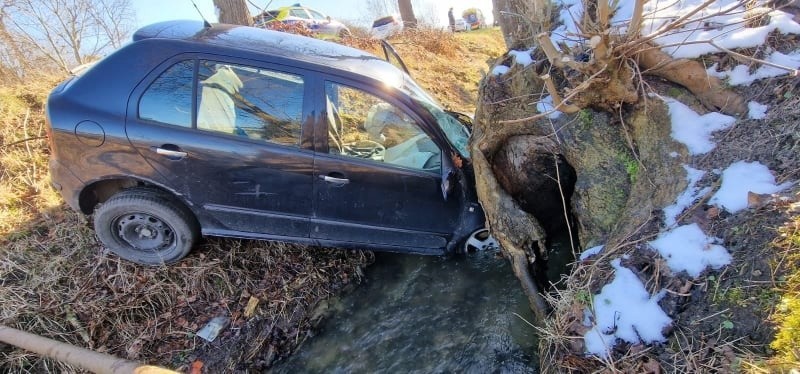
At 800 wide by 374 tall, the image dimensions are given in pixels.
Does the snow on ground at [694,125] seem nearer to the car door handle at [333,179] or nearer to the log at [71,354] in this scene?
the car door handle at [333,179]

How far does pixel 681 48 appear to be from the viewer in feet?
9.25

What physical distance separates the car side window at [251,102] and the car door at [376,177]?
0.22m

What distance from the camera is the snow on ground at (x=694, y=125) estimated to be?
2.59m

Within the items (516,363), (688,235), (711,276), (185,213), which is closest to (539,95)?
(688,235)

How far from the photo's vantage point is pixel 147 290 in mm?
3379

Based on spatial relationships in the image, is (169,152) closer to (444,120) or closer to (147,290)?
(147,290)

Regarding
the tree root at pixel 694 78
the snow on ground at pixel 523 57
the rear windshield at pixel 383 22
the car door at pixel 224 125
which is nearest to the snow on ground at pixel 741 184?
the tree root at pixel 694 78

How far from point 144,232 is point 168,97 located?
42.6 inches

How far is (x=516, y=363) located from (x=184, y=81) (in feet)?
9.66

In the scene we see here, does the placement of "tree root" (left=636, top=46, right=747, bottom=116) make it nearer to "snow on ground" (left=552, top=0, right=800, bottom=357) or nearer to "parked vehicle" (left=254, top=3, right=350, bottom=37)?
"snow on ground" (left=552, top=0, right=800, bottom=357)

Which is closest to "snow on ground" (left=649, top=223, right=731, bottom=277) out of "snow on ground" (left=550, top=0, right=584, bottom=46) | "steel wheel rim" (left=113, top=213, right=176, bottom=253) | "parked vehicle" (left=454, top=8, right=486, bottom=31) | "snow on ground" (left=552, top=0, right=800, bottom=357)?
"snow on ground" (left=552, top=0, right=800, bottom=357)

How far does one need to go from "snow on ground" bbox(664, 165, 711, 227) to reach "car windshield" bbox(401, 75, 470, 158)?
1.41 meters

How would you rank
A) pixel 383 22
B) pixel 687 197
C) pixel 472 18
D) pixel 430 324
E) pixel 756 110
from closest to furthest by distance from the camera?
pixel 687 197
pixel 756 110
pixel 430 324
pixel 383 22
pixel 472 18

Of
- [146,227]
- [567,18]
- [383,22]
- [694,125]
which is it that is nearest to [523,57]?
[567,18]
